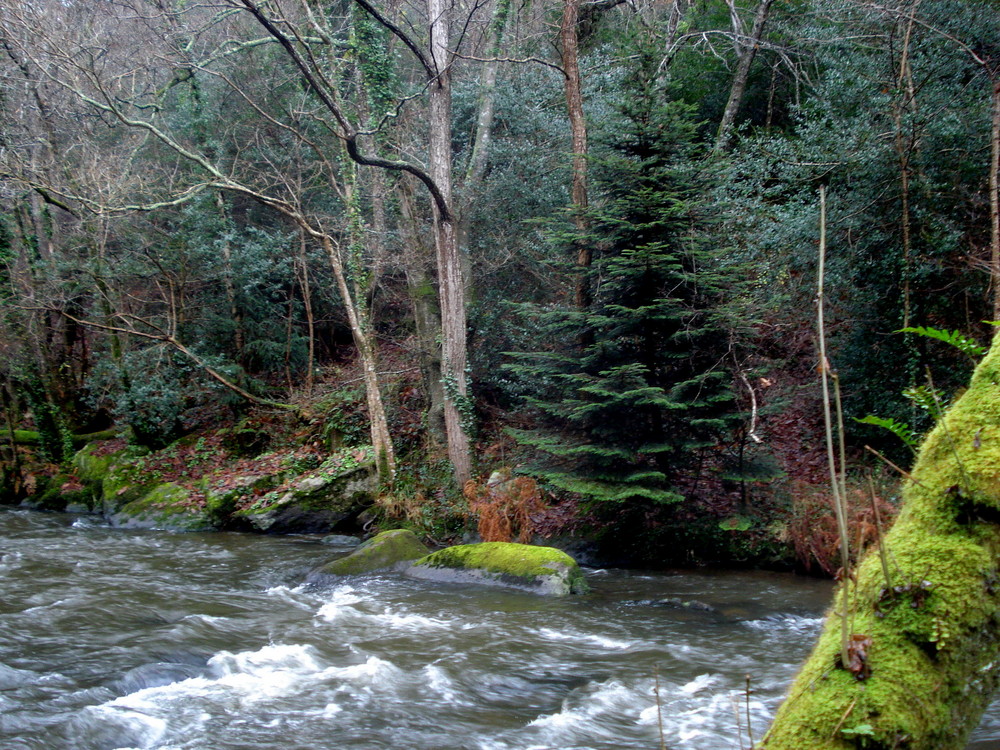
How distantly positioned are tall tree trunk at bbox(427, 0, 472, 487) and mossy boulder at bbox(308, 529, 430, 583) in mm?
3039

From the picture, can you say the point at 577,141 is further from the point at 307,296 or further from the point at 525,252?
the point at 307,296

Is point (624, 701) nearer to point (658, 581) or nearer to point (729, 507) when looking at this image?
point (658, 581)

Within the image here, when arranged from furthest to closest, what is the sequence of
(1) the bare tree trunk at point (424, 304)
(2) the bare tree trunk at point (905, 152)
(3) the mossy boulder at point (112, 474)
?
(3) the mossy boulder at point (112, 474) < (1) the bare tree trunk at point (424, 304) < (2) the bare tree trunk at point (905, 152)

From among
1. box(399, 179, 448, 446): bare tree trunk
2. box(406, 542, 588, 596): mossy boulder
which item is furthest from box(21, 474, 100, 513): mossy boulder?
box(406, 542, 588, 596): mossy boulder

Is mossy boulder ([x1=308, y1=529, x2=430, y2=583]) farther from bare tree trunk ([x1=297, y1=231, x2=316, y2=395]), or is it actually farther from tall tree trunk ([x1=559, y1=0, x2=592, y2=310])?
bare tree trunk ([x1=297, y1=231, x2=316, y2=395])

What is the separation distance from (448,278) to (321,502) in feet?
17.3

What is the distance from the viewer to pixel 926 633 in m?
2.14

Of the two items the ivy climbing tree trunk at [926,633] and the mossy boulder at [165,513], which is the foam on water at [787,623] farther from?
the mossy boulder at [165,513]

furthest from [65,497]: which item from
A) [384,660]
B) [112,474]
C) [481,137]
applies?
[384,660]

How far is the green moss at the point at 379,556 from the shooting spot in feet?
37.2

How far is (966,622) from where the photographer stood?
218 cm

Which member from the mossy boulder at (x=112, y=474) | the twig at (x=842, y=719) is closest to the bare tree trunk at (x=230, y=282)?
the mossy boulder at (x=112, y=474)

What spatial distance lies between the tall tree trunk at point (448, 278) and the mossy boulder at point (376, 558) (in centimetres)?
304

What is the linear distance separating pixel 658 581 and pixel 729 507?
6.11ft
